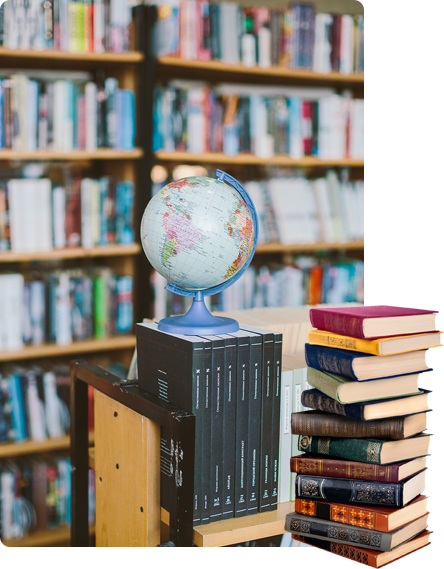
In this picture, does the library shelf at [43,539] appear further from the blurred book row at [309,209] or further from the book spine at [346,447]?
the book spine at [346,447]

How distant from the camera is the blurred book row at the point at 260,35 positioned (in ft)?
7.91

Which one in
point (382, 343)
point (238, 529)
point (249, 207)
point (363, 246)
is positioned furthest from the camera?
point (363, 246)

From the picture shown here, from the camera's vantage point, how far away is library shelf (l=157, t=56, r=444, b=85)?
2457 mm

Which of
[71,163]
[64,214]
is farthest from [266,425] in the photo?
[71,163]

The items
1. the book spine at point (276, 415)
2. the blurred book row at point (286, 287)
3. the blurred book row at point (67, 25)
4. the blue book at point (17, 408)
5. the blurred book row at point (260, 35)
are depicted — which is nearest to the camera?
the book spine at point (276, 415)

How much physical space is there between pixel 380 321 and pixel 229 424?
14.1 inches

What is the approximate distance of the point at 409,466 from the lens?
0.97m

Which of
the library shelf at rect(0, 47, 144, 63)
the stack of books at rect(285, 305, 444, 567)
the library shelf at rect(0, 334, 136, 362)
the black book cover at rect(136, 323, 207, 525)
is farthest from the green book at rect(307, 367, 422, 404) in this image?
the library shelf at rect(0, 47, 144, 63)

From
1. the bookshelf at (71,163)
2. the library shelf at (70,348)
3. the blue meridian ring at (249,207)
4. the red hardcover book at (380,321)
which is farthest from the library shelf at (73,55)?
the red hardcover book at (380,321)

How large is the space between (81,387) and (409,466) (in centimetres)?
81

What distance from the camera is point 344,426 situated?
99 centimetres

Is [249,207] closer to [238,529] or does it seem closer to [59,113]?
[238,529]

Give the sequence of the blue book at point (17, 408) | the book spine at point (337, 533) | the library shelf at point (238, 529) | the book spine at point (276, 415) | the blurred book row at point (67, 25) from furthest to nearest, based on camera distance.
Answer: the blue book at point (17, 408) < the blurred book row at point (67, 25) < the book spine at point (276, 415) < the library shelf at point (238, 529) < the book spine at point (337, 533)

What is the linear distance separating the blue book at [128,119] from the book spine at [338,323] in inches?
61.8
